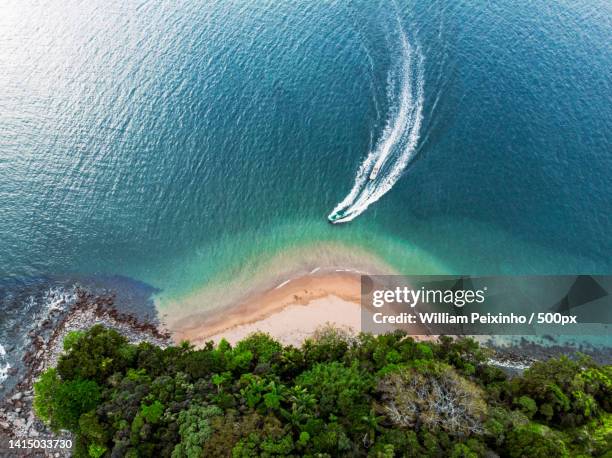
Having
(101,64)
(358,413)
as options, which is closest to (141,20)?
(101,64)

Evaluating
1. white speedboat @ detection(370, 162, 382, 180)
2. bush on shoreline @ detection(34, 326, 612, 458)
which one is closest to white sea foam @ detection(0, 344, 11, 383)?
bush on shoreline @ detection(34, 326, 612, 458)

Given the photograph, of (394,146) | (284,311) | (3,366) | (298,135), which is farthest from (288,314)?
(394,146)

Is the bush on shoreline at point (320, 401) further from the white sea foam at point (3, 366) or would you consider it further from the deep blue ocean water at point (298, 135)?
the deep blue ocean water at point (298, 135)

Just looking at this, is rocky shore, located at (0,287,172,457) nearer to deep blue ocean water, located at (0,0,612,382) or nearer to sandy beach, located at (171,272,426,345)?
sandy beach, located at (171,272,426,345)

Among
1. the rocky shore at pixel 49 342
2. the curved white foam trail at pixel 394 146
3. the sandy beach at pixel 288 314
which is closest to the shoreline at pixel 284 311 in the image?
the sandy beach at pixel 288 314

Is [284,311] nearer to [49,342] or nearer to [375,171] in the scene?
[375,171]

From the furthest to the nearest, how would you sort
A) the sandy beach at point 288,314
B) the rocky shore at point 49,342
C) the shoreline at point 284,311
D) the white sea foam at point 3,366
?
the shoreline at point 284,311 → the sandy beach at point 288,314 → the white sea foam at point 3,366 → the rocky shore at point 49,342

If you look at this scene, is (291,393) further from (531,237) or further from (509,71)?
(509,71)
